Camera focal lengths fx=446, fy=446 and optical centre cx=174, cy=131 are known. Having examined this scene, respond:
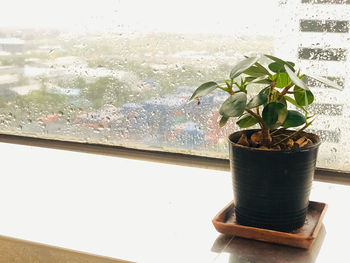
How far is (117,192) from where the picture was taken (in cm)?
128

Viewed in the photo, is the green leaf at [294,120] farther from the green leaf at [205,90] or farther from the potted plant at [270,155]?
the green leaf at [205,90]

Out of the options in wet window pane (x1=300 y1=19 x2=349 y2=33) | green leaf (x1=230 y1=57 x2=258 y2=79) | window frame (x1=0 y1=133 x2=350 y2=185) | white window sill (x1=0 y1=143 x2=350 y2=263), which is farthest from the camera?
window frame (x1=0 y1=133 x2=350 y2=185)

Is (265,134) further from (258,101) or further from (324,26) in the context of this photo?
(324,26)

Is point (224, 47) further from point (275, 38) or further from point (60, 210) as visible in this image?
point (60, 210)

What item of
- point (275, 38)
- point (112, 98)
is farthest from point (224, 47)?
point (112, 98)

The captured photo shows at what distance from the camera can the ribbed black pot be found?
0.88 m

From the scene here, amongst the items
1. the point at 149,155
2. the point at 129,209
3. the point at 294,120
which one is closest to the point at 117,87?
the point at 149,155

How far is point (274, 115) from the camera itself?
0.87 metres

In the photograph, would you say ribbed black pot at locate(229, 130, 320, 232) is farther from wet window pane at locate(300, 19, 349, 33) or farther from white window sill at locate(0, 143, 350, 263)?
wet window pane at locate(300, 19, 349, 33)

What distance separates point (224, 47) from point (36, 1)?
696 millimetres

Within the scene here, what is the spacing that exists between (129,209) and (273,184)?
43cm

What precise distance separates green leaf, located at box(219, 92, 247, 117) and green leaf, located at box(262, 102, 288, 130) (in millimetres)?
50

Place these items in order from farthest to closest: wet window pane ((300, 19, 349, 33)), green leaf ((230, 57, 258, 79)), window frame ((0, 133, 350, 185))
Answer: window frame ((0, 133, 350, 185)), wet window pane ((300, 19, 349, 33)), green leaf ((230, 57, 258, 79))

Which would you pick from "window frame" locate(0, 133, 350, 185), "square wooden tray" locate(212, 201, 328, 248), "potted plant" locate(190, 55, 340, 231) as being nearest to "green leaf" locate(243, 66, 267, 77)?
"potted plant" locate(190, 55, 340, 231)
